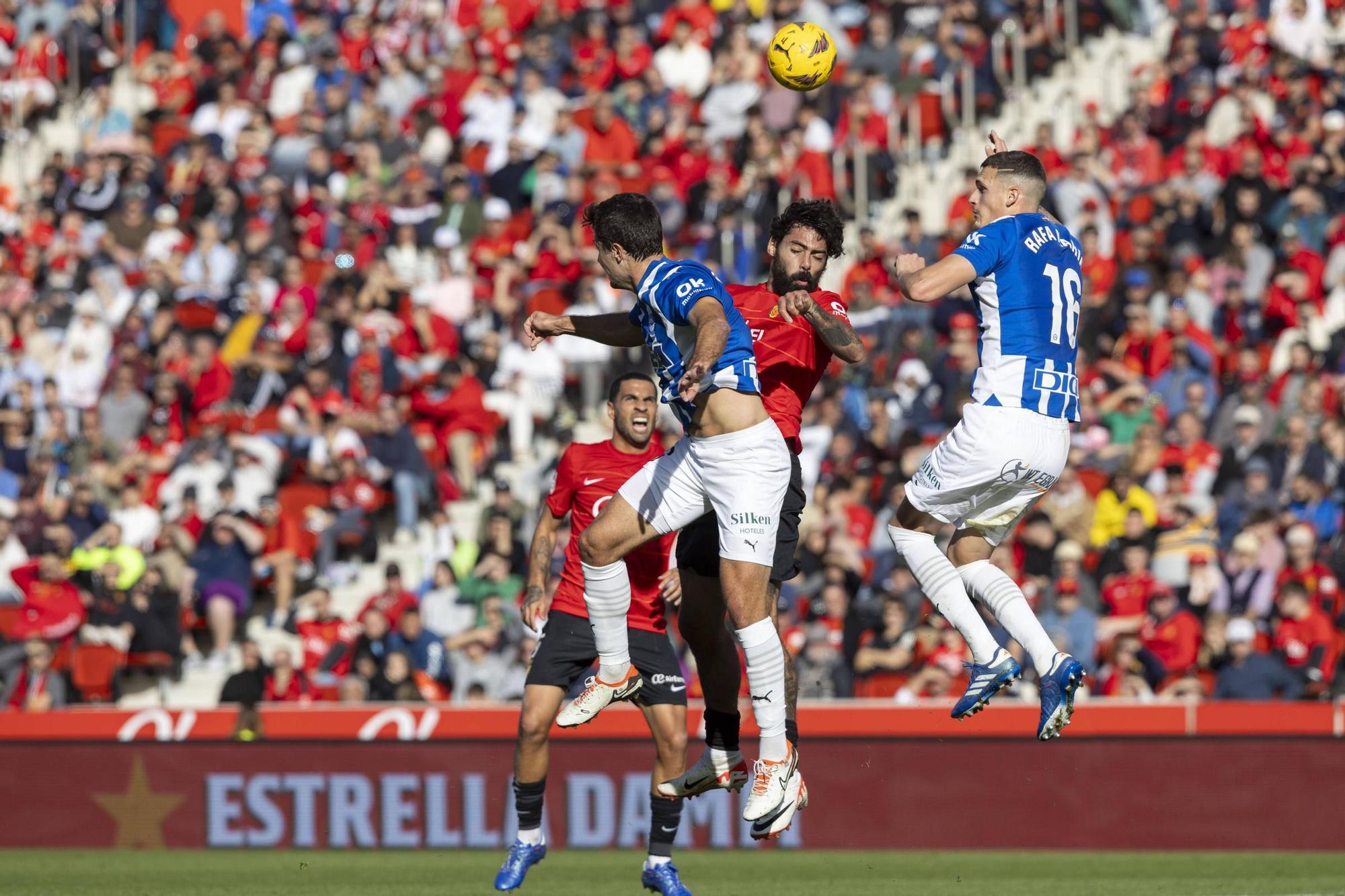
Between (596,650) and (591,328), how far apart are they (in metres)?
2.06

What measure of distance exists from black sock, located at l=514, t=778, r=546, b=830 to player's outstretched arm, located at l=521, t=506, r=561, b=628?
2.97 feet

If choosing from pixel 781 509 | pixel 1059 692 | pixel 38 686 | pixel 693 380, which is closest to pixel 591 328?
pixel 781 509

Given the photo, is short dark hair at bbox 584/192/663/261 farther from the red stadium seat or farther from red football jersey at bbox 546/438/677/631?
the red stadium seat

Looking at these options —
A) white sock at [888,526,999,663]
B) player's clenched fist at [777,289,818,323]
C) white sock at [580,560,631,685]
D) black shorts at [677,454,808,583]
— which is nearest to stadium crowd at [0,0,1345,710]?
black shorts at [677,454,808,583]

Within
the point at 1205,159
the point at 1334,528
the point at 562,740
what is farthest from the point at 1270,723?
the point at 1205,159

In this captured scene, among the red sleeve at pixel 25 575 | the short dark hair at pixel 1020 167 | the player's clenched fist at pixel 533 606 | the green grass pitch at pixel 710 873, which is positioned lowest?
the green grass pitch at pixel 710 873

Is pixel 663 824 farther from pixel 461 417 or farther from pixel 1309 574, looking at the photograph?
pixel 461 417

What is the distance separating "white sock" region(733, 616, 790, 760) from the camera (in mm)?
10047

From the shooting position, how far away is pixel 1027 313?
9695 mm

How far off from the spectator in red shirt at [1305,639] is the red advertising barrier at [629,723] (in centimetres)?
38

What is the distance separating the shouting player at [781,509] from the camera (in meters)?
10.3

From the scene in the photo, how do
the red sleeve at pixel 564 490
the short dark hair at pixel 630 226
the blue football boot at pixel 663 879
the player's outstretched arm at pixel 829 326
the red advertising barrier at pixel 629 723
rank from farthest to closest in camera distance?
the red advertising barrier at pixel 629 723, the red sleeve at pixel 564 490, the blue football boot at pixel 663 879, the short dark hair at pixel 630 226, the player's outstretched arm at pixel 829 326

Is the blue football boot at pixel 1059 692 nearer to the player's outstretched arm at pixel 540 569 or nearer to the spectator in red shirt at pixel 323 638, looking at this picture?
the player's outstretched arm at pixel 540 569

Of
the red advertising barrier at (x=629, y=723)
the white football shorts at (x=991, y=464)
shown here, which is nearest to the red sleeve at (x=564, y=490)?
the white football shorts at (x=991, y=464)
